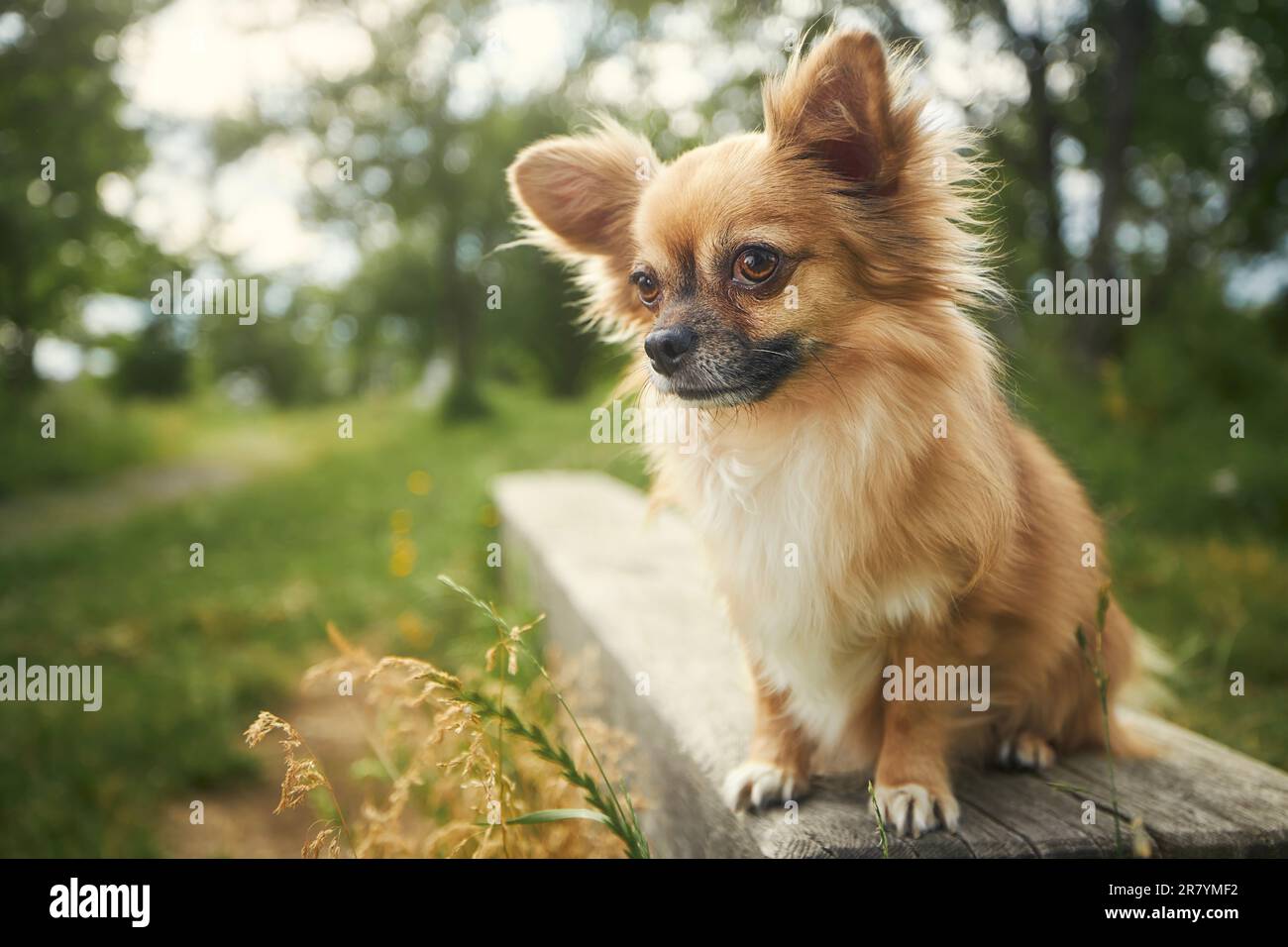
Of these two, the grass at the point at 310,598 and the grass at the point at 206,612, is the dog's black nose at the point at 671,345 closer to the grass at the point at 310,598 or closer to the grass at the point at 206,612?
the grass at the point at 310,598

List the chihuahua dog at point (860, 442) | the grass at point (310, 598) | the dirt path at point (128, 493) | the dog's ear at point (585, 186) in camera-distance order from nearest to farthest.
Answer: the chihuahua dog at point (860, 442) < the dog's ear at point (585, 186) < the grass at point (310, 598) < the dirt path at point (128, 493)

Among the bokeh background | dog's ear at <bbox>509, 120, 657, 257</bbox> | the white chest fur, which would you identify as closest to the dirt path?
the bokeh background

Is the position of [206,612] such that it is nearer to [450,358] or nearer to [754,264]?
[754,264]

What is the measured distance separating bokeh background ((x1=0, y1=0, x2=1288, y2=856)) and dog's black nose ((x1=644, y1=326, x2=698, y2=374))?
0.73m

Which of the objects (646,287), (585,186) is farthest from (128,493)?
(646,287)

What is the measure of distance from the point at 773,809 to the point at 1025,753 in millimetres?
580

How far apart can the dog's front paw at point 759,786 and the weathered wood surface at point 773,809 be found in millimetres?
28

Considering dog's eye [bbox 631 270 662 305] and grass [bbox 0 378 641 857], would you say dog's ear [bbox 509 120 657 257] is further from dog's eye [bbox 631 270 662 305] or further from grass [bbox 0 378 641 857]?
Result: grass [bbox 0 378 641 857]

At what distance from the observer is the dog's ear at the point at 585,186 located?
204cm

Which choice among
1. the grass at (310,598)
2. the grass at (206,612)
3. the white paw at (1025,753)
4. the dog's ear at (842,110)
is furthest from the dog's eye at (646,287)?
the grass at (206,612)

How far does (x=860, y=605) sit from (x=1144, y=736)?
0.86m

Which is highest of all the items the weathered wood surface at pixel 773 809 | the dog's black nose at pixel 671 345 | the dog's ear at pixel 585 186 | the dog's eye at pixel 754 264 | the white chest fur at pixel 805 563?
the dog's ear at pixel 585 186

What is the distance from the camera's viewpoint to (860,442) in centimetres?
172
